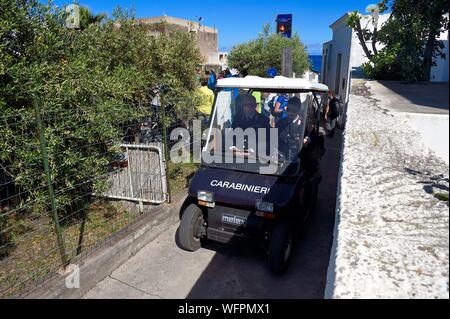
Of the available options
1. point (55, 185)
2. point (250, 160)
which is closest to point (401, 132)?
point (250, 160)

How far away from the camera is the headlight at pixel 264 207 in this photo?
144 inches

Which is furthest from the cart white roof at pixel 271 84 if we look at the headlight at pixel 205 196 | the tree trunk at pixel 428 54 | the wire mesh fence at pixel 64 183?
the tree trunk at pixel 428 54

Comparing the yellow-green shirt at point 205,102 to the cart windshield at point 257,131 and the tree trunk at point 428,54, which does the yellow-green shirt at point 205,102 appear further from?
the tree trunk at point 428,54

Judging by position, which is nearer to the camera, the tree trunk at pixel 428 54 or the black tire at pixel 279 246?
the black tire at pixel 279 246

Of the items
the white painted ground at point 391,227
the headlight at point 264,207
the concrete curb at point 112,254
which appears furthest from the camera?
the headlight at point 264,207

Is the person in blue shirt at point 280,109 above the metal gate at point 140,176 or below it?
above

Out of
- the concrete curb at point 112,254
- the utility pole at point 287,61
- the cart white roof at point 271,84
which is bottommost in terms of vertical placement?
the concrete curb at point 112,254

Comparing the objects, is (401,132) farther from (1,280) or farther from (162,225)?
(1,280)

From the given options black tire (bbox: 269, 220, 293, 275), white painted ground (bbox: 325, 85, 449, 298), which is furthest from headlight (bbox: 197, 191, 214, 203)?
white painted ground (bbox: 325, 85, 449, 298)

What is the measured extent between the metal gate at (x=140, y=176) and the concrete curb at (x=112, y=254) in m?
0.45

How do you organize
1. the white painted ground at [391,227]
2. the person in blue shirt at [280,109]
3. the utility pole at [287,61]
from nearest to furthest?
the white painted ground at [391,227], the person in blue shirt at [280,109], the utility pole at [287,61]

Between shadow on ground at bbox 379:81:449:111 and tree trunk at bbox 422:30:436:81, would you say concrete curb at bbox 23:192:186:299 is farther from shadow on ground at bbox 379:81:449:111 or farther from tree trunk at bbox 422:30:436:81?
tree trunk at bbox 422:30:436:81

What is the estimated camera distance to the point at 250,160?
4176 mm
